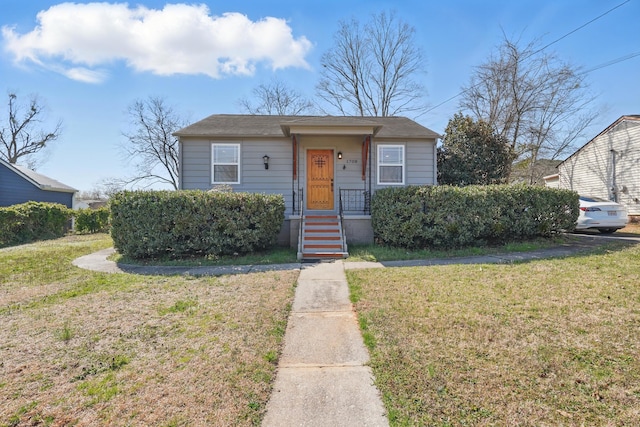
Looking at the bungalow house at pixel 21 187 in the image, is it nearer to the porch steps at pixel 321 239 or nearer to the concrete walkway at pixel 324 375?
the porch steps at pixel 321 239

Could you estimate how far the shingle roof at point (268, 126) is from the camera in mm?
8914

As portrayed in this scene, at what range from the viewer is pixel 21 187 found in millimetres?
17062

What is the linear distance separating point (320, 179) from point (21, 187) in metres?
18.0

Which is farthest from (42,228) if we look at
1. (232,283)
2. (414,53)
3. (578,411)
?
(414,53)

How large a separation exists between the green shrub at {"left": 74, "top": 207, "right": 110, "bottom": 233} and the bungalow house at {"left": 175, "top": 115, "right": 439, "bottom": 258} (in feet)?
27.1

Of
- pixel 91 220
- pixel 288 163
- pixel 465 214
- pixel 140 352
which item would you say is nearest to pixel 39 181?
pixel 91 220

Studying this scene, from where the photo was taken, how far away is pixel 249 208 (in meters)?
7.30

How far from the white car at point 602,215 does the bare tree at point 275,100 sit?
21.1m

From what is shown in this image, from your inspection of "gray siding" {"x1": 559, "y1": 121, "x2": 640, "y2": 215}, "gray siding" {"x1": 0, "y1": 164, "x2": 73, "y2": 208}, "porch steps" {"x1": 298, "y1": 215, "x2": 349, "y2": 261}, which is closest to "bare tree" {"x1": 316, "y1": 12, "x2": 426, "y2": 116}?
"gray siding" {"x1": 559, "y1": 121, "x2": 640, "y2": 215}

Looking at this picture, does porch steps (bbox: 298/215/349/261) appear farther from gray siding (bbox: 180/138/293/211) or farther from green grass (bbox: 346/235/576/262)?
gray siding (bbox: 180/138/293/211)

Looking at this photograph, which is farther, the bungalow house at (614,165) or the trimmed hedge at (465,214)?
the bungalow house at (614,165)

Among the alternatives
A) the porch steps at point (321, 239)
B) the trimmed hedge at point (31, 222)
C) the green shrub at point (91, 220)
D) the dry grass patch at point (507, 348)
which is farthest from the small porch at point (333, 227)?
the green shrub at point (91, 220)

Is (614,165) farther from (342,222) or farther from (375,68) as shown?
(375,68)

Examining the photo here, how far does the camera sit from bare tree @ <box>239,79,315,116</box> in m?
26.2
